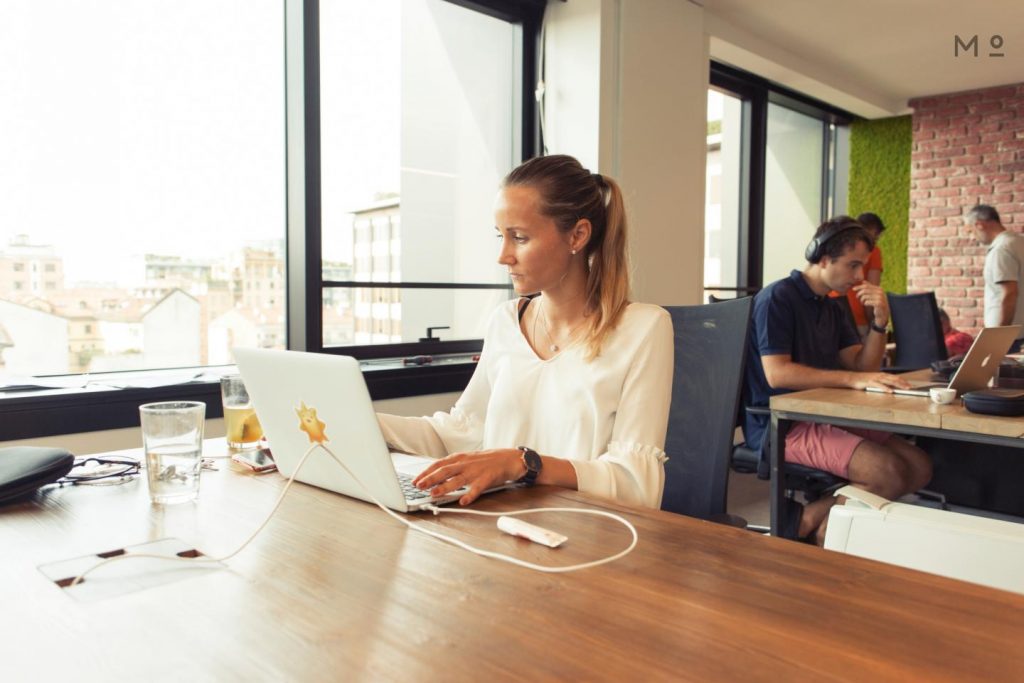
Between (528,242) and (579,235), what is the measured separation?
0.42 feet

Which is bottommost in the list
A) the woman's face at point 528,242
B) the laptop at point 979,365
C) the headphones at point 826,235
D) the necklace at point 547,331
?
the laptop at point 979,365

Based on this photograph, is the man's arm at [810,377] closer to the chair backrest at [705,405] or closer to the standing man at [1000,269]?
the chair backrest at [705,405]

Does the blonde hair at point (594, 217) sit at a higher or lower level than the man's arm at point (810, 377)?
higher

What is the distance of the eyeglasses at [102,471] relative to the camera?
1.26 metres

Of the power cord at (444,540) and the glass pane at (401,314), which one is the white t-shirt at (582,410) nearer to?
the power cord at (444,540)

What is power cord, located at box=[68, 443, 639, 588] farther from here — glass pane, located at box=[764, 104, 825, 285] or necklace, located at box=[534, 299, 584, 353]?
glass pane, located at box=[764, 104, 825, 285]

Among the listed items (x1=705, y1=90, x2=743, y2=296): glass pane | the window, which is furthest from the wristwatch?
(x1=705, y1=90, x2=743, y2=296): glass pane

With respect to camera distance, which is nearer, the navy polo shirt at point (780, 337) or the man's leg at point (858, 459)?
the man's leg at point (858, 459)

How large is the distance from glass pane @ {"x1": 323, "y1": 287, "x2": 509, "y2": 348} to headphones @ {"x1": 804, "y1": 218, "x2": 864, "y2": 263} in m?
1.43

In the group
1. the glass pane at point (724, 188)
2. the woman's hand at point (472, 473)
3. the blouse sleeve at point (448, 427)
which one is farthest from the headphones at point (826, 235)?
the glass pane at point (724, 188)

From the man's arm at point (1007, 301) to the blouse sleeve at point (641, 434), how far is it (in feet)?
15.6

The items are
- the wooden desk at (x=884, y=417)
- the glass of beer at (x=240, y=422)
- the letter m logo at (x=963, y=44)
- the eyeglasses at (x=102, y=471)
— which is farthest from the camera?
the letter m logo at (x=963, y=44)

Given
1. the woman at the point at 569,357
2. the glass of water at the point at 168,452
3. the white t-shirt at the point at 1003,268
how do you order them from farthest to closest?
1. the white t-shirt at the point at 1003,268
2. the woman at the point at 569,357
3. the glass of water at the point at 168,452

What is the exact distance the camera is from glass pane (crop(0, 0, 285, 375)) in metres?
2.30
